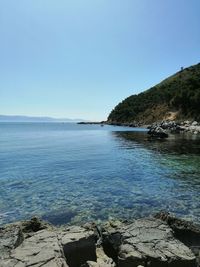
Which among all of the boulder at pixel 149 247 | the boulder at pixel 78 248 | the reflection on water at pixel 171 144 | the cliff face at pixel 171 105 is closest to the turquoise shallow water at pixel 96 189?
the boulder at pixel 149 247

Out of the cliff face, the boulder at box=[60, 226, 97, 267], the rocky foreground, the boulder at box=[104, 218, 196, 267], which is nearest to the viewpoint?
the rocky foreground

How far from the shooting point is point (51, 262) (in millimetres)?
8648

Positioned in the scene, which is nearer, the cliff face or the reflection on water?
the reflection on water

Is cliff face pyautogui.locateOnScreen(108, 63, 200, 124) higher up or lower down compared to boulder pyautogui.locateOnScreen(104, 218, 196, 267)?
higher up

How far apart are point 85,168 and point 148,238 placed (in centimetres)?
2187

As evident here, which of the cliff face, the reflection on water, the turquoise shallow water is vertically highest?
the cliff face

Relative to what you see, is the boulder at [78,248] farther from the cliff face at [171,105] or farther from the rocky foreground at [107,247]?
the cliff face at [171,105]

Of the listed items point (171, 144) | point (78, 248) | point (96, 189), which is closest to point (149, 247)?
point (78, 248)

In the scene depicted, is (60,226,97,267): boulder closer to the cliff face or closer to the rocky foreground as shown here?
the rocky foreground

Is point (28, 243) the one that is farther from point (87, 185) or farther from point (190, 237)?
point (87, 185)

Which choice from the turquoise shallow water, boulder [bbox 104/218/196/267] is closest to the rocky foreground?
boulder [bbox 104/218/196/267]

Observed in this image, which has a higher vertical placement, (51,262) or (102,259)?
(51,262)

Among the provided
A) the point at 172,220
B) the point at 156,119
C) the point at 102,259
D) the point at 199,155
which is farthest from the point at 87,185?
the point at 156,119

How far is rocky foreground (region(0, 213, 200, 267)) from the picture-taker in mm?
9227
